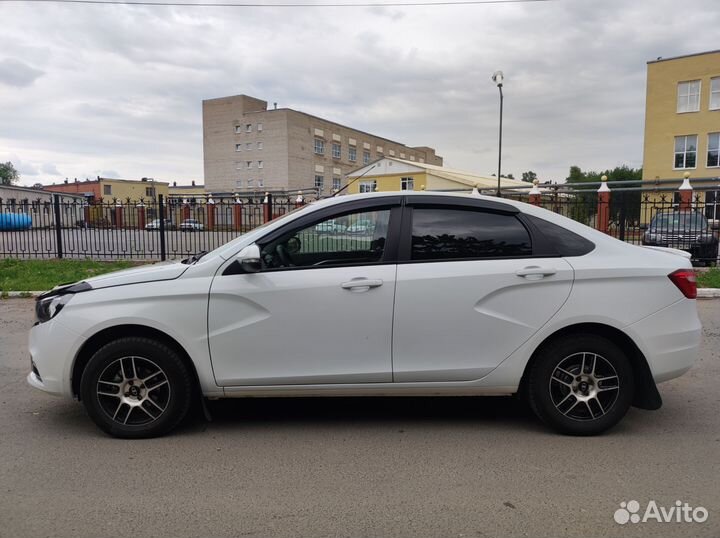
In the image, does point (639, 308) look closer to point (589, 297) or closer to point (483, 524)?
point (589, 297)

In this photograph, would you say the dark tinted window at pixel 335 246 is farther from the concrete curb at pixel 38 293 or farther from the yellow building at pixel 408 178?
the yellow building at pixel 408 178

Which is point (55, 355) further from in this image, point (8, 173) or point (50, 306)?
point (8, 173)

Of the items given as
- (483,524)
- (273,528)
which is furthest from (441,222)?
(273,528)

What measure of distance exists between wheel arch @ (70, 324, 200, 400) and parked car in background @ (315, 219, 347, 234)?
1.31m

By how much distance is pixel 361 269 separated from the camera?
3.85 metres

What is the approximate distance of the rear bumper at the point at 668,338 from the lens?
3.87m

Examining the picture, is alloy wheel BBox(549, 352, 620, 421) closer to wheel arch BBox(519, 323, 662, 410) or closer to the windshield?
wheel arch BBox(519, 323, 662, 410)

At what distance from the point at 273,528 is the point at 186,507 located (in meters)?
0.56

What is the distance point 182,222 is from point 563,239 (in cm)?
1423

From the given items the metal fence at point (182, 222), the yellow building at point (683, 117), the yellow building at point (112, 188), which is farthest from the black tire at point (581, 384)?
the yellow building at point (112, 188)

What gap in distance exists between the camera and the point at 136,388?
3889mm

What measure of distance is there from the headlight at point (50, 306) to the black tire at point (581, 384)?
3.39 metres

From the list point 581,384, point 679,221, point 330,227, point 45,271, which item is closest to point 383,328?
point 330,227

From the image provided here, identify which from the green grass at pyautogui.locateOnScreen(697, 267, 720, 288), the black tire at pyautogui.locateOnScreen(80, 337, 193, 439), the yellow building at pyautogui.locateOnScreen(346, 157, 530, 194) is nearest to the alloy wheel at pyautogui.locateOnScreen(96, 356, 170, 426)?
the black tire at pyautogui.locateOnScreen(80, 337, 193, 439)
